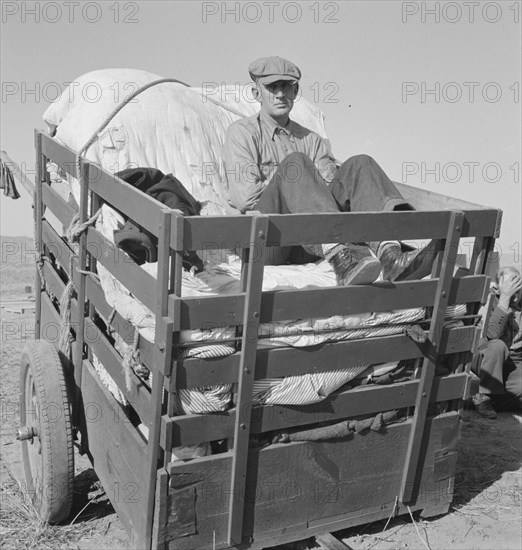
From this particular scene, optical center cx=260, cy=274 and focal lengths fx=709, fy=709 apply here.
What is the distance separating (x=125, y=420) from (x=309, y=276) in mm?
1015

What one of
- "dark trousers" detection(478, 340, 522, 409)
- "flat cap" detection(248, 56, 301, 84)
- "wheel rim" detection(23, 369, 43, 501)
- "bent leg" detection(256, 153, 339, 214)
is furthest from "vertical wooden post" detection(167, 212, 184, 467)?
"dark trousers" detection(478, 340, 522, 409)

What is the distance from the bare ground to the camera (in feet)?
10.6

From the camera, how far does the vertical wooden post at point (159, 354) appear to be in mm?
2428

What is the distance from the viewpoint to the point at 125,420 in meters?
2.92

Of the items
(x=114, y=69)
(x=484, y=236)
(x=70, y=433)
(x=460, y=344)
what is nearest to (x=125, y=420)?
(x=70, y=433)

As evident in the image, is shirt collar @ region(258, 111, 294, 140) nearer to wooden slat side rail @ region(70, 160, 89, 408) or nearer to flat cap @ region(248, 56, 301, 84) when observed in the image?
flat cap @ region(248, 56, 301, 84)

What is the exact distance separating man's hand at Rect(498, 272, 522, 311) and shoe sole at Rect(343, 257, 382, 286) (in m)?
2.66

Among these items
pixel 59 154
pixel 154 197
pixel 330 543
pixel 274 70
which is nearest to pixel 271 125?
pixel 274 70

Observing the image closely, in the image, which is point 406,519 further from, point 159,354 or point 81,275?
point 81,275

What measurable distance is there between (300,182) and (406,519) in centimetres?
169

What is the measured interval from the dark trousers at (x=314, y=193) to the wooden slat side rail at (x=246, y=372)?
2.69 ft

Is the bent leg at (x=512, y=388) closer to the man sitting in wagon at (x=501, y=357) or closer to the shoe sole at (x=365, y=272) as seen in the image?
the man sitting in wagon at (x=501, y=357)

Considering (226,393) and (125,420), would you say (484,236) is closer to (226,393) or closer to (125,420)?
(226,393)

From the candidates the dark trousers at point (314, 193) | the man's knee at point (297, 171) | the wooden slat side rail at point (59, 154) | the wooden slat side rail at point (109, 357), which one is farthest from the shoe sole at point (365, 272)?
the wooden slat side rail at point (59, 154)
